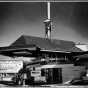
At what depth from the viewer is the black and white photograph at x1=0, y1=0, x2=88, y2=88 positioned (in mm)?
1157

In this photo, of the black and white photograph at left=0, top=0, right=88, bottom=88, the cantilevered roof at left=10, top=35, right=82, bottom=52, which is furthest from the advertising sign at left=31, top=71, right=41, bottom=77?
the cantilevered roof at left=10, top=35, right=82, bottom=52

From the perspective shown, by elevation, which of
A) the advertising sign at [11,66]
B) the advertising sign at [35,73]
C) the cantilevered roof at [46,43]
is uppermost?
the cantilevered roof at [46,43]

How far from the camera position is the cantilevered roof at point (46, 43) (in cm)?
117

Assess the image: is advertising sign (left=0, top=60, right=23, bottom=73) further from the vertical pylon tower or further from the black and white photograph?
the vertical pylon tower

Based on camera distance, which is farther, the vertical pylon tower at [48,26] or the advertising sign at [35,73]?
the vertical pylon tower at [48,26]

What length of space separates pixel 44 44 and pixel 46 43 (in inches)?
0.9

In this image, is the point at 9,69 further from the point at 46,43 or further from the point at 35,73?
the point at 46,43

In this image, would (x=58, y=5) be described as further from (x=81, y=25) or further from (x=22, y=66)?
(x=22, y=66)

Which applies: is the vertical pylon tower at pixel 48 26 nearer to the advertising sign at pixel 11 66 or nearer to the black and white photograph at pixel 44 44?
the black and white photograph at pixel 44 44

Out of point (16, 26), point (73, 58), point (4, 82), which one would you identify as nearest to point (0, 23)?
point (16, 26)

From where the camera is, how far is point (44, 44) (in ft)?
3.89

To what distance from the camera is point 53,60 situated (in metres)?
1.20

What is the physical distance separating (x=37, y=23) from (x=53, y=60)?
27cm

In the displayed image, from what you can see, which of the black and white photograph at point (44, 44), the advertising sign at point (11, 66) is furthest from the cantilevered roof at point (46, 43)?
the advertising sign at point (11, 66)
